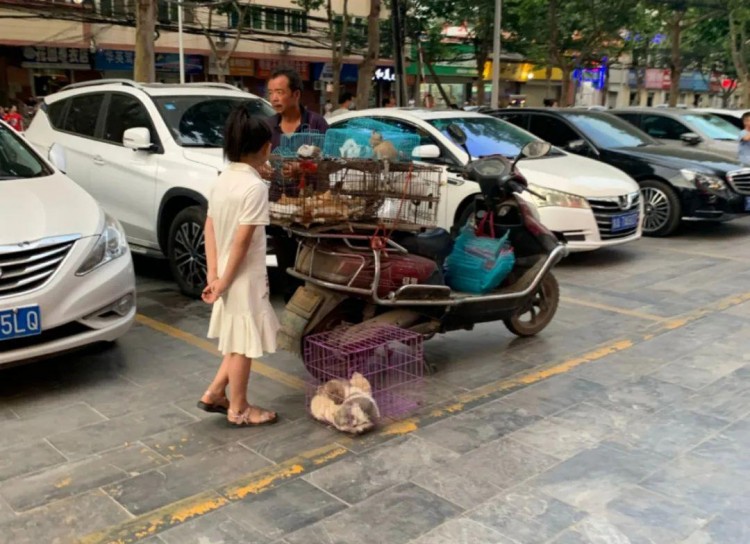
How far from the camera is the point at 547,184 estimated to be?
724 centimetres

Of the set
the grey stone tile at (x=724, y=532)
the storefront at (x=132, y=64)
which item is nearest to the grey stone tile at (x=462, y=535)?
the grey stone tile at (x=724, y=532)

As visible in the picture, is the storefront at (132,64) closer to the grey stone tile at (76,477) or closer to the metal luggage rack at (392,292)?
the metal luggage rack at (392,292)

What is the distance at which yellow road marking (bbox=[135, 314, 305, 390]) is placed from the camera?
14.7ft

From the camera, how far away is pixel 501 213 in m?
5.09

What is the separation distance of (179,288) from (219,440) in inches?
117

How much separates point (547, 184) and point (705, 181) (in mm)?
2928

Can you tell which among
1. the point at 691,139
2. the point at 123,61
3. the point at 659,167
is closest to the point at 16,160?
the point at 659,167

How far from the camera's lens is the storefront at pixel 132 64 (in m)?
23.4

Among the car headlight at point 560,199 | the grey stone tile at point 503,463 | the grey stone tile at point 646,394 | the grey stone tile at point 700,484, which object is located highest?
the car headlight at point 560,199

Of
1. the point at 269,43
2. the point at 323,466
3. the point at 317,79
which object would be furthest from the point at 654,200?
the point at 317,79

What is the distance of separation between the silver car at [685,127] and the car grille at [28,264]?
370 inches

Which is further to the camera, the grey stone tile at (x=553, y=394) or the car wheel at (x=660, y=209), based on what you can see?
the car wheel at (x=660, y=209)

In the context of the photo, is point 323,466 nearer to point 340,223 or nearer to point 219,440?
point 219,440

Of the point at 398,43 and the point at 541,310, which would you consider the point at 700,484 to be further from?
the point at 398,43
